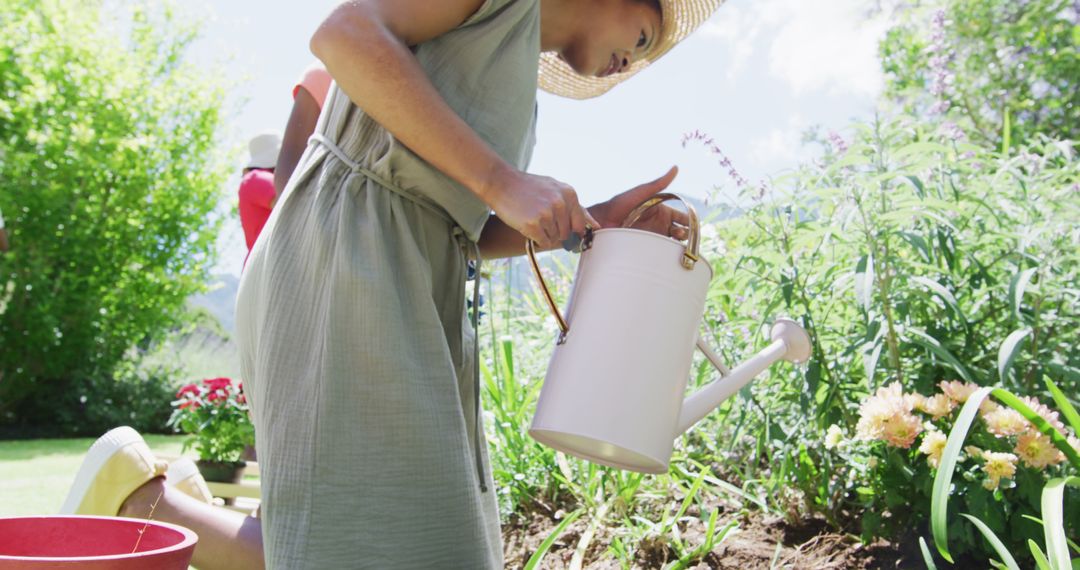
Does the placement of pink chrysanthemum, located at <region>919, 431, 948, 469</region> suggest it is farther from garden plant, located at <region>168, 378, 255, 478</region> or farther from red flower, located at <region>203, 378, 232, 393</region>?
red flower, located at <region>203, 378, 232, 393</region>

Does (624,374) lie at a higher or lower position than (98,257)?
lower

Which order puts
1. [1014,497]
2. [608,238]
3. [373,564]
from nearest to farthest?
[373,564]
[608,238]
[1014,497]

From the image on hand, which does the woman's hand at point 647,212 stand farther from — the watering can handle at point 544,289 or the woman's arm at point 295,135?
the woman's arm at point 295,135

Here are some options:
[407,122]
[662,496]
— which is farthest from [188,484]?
[407,122]

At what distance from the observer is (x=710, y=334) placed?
2.25 m

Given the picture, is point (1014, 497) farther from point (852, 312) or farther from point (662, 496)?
point (662, 496)

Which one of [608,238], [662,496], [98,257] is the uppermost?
[98,257]

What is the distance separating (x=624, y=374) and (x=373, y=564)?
34cm

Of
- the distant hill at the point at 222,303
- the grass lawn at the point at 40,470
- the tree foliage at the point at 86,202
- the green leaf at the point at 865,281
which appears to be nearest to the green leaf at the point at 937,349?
the green leaf at the point at 865,281

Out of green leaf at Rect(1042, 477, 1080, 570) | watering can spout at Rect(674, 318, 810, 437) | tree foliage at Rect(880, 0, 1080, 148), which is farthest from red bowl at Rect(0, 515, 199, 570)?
tree foliage at Rect(880, 0, 1080, 148)

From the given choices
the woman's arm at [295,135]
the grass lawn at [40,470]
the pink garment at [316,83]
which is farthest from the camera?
the grass lawn at [40,470]

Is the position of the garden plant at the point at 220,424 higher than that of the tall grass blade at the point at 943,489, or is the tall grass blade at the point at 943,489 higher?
the garden plant at the point at 220,424

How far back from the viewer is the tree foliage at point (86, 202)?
8234mm

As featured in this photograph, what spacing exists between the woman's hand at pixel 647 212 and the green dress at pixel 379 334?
6.6 inches
